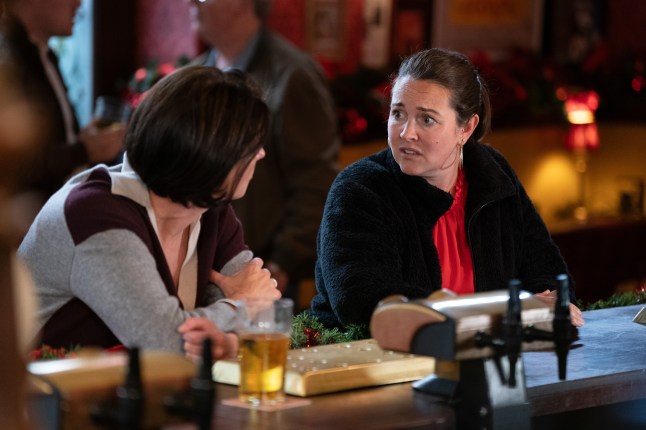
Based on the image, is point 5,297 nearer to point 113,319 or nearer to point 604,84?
point 113,319

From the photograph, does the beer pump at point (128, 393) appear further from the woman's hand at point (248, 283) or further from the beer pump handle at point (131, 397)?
the woman's hand at point (248, 283)

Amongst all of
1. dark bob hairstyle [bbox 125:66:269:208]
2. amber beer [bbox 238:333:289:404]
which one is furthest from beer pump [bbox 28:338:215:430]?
dark bob hairstyle [bbox 125:66:269:208]

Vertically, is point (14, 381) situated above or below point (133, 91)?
above

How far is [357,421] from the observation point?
2018mm

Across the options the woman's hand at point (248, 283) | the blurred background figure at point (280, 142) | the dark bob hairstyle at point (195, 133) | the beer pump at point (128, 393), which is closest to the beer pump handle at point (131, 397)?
the beer pump at point (128, 393)

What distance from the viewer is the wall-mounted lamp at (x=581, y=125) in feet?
26.1

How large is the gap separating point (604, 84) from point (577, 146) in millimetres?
592

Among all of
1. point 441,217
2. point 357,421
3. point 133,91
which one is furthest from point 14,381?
point 133,91

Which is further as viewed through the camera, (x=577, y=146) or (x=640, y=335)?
(x=577, y=146)

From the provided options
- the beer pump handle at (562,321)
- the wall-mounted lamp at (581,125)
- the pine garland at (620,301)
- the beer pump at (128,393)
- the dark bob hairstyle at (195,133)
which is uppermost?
the dark bob hairstyle at (195,133)

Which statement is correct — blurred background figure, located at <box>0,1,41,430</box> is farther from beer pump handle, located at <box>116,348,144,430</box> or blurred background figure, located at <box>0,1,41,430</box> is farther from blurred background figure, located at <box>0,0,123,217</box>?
blurred background figure, located at <box>0,0,123,217</box>

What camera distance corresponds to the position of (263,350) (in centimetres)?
206

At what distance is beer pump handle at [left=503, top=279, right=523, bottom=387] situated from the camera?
215 cm

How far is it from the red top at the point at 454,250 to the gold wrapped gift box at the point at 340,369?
907 mm
